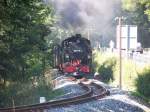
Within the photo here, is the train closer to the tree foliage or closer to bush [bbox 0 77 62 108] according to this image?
the tree foliage

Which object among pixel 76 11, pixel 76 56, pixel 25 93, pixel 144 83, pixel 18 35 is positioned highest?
pixel 76 11

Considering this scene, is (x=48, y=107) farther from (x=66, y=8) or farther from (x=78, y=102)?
(x=66, y=8)

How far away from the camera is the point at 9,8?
63.7ft

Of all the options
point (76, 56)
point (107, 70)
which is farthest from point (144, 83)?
point (107, 70)

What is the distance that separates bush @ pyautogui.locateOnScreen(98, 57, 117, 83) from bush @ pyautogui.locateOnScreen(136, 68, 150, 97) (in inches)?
389

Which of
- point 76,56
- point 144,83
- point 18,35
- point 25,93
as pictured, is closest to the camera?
point 18,35

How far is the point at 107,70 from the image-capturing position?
43.5 meters

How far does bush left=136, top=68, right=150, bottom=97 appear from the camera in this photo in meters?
29.3

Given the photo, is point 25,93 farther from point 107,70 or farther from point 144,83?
point 107,70

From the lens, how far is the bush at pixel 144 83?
29.3m

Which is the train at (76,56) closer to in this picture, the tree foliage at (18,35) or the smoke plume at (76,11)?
the tree foliage at (18,35)

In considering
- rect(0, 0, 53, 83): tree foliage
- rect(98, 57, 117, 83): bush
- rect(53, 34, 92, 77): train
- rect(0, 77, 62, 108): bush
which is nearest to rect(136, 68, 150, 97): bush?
rect(0, 77, 62, 108): bush

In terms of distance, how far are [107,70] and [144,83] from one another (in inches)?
535

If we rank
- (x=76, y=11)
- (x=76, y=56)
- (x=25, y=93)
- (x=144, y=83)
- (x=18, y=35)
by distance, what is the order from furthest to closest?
(x=76, y=11), (x=76, y=56), (x=144, y=83), (x=25, y=93), (x=18, y=35)
